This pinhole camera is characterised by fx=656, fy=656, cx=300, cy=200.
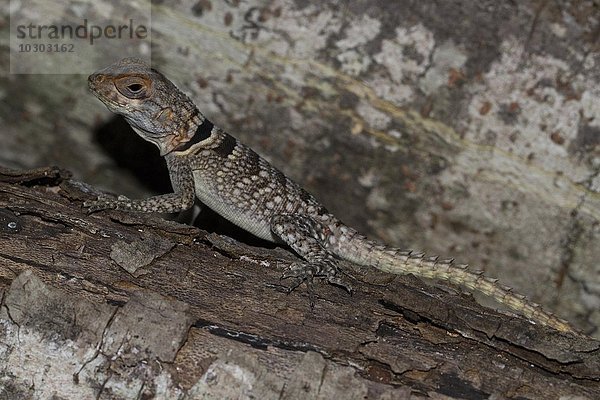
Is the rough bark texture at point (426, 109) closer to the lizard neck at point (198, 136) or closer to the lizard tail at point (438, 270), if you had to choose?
the lizard neck at point (198, 136)

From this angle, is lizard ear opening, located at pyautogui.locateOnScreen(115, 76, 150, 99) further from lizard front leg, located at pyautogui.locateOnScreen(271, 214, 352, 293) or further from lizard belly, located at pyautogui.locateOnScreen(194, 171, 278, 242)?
lizard front leg, located at pyautogui.locateOnScreen(271, 214, 352, 293)

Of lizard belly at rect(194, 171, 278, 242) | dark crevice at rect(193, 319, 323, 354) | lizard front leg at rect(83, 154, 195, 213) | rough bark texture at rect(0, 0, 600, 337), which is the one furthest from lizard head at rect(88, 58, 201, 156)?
dark crevice at rect(193, 319, 323, 354)

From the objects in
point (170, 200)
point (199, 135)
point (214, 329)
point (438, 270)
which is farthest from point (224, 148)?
A: point (214, 329)

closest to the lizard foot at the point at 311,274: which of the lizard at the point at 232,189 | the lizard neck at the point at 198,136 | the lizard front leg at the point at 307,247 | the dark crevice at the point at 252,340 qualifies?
the lizard front leg at the point at 307,247

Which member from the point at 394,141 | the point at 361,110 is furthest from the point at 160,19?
the point at 394,141

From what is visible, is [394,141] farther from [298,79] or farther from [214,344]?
[214,344]
